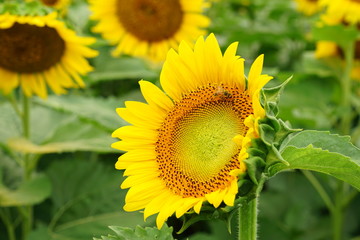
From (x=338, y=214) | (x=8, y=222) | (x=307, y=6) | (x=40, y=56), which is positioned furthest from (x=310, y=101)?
(x=307, y=6)

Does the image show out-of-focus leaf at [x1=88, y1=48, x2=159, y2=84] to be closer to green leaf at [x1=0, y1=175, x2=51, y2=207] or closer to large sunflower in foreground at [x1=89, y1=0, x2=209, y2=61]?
large sunflower in foreground at [x1=89, y1=0, x2=209, y2=61]

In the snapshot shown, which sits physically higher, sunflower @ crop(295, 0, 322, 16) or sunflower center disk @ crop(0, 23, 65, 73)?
sunflower center disk @ crop(0, 23, 65, 73)

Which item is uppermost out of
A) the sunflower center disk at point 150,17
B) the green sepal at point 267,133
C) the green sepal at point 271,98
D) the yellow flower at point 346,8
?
the green sepal at point 271,98

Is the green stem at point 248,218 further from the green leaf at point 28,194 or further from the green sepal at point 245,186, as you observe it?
the green leaf at point 28,194

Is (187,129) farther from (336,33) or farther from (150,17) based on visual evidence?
(150,17)

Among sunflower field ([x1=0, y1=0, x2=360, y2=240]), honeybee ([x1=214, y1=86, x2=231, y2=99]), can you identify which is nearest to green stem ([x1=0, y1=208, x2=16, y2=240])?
sunflower field ([x1=0, y1=0, x2=360, y2=240])

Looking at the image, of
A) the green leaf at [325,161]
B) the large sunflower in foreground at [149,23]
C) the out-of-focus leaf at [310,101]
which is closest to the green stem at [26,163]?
the large sunflower in foreground at [149,23]

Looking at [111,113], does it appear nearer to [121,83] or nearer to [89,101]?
[89,101]
